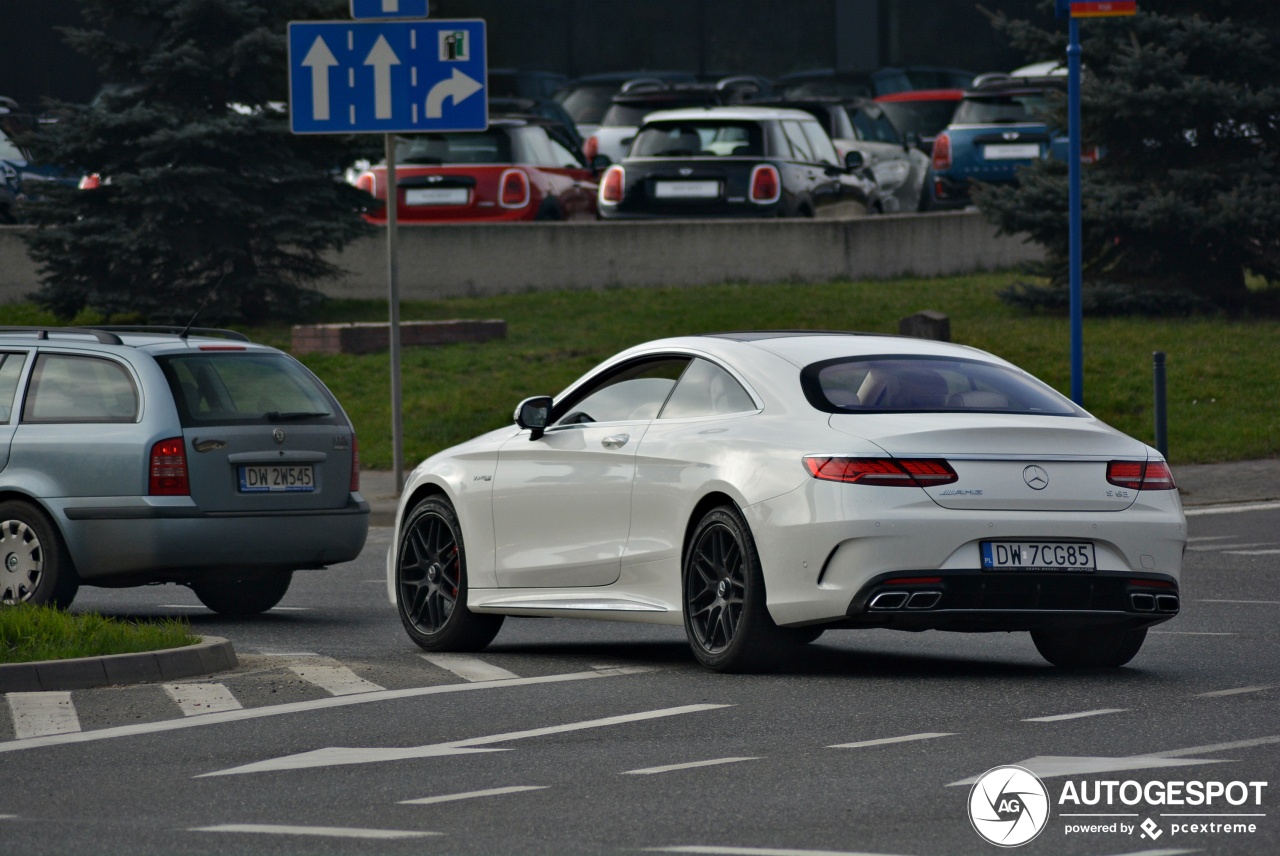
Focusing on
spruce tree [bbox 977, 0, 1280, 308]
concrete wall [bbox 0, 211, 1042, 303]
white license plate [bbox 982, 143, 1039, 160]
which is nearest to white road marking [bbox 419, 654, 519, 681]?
spruce tree [bbox 977, 0, 1280, 308]

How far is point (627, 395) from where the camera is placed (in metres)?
10.5

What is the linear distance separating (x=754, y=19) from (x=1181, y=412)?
35.4m

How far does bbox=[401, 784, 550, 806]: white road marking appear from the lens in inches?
270

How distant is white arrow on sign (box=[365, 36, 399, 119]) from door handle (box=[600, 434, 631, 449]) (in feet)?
31.4

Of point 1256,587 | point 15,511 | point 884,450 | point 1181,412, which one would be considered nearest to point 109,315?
point 1181,412

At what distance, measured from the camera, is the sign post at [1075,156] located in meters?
19.7

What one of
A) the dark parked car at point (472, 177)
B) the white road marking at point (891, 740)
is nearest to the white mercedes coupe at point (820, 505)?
the white road marking at point (891, 740)

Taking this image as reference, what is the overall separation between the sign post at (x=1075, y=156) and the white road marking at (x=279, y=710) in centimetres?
1043

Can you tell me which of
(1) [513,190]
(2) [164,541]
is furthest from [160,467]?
(1) [513,190]

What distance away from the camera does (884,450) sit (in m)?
9.06

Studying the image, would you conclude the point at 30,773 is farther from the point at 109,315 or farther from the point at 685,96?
the point at 685,96

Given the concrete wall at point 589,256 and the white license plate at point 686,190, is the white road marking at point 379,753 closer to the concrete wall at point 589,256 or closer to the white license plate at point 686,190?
the concrete wall at point 589,256

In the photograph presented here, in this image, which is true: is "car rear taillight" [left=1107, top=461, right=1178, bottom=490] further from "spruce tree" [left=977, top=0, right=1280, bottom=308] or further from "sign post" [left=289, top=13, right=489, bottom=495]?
"spruce tree" [left=977, top=0, right=1280, bottom=308]

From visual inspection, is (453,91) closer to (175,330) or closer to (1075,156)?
(1075,156)
